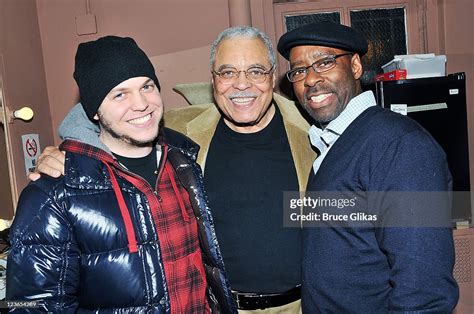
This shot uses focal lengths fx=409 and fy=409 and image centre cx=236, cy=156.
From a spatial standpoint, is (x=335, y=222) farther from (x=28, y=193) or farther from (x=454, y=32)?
(x=454, y=32)

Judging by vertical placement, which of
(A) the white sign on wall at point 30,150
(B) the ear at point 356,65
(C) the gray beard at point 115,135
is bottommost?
(A) the white sign on wall at point 30,150

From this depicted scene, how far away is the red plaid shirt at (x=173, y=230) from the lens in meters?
1.38

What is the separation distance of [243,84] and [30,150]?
1649 mm

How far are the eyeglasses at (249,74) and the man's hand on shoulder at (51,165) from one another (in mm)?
803

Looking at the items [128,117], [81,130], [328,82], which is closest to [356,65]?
[328,82]

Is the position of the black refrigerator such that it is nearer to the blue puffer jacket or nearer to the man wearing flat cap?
the man wearing flat cap

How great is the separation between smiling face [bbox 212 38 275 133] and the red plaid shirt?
1.37ft

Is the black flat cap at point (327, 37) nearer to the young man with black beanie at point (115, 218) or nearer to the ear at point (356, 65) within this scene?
the ear at point (356, 65)

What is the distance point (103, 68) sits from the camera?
1407 millimetres

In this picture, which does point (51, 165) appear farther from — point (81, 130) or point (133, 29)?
point (133, 29)

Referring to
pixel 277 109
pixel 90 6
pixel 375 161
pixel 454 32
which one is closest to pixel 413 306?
pixel 375 161

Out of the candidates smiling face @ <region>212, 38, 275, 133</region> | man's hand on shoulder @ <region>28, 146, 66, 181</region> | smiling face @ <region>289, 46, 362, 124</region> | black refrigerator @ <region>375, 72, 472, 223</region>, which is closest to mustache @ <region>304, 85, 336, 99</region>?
smiling face @ <region>289, 46, 362, 124</region>
